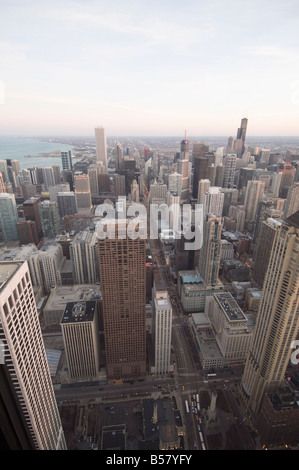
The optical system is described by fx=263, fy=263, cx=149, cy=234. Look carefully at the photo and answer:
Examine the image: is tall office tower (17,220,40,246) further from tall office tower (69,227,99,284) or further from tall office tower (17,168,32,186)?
tall office tower (17,168,32,186)

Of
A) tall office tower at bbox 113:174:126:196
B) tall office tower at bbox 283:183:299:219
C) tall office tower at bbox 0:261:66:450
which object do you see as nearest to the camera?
tall office tower at bbox 0:261:66:450

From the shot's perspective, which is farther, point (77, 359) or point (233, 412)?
point (77, 359)

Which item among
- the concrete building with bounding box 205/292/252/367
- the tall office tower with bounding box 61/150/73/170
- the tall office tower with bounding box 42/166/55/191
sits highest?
the tall office tower with bounding box 61/150/73/170

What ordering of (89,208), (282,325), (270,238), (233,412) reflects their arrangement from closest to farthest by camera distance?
(282,325)
(233,412)
(270,238)
(89,208)

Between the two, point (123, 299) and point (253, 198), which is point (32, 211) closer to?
point (123, 299)

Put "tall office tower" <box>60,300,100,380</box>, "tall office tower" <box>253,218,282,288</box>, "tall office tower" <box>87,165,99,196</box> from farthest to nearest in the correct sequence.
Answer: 1. "tall office tower" <box>87,165,99,196</box>
2. "tall office tower" <box>253,218,282,288</box>
3. "tall office tower" <box>60,300,100,380</box>

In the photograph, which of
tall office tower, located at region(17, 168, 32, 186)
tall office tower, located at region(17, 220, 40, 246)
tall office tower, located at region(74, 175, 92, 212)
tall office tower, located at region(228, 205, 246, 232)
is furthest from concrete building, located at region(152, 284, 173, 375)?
tall office tower, located at region(17, 168, 32, 186)

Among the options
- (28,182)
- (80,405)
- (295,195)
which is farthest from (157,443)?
(28,182)

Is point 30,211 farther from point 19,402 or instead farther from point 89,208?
point 19,402
